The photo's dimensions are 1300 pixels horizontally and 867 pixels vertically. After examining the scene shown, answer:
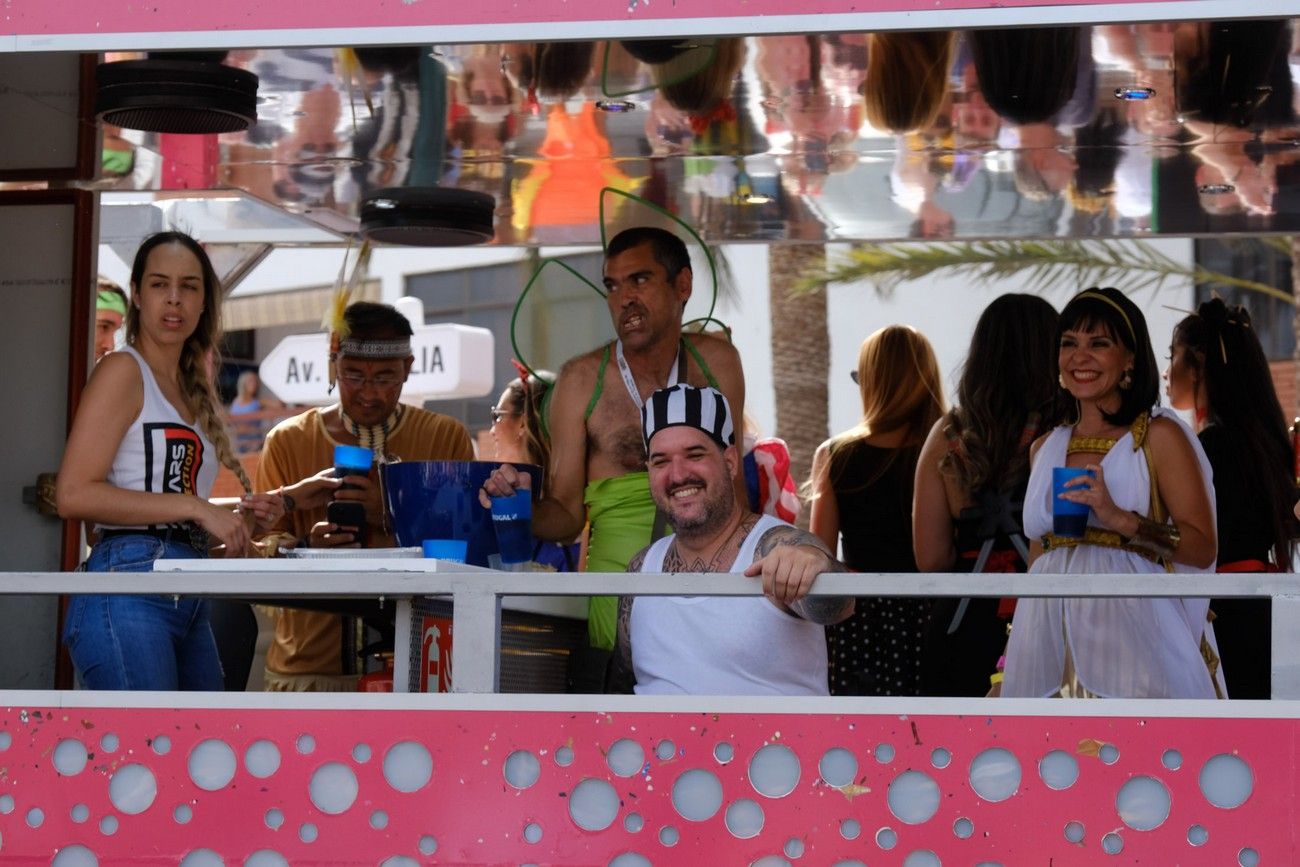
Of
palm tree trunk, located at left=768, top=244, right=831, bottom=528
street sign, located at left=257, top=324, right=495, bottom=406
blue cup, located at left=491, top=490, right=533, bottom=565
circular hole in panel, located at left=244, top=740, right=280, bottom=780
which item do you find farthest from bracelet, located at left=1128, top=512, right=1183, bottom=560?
street sign, located at left=257, top=324, right=495, bottom=406

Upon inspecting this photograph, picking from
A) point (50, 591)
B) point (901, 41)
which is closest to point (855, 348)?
point (901, 41)

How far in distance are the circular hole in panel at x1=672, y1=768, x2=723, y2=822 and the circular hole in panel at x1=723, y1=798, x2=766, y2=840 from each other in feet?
0.09

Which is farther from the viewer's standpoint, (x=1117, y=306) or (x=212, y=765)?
(x=1117, y=306)

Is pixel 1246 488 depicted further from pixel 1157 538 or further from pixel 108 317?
pixel 108 317

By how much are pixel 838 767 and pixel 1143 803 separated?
607 mm

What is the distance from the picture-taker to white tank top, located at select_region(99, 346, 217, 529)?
4441 mm

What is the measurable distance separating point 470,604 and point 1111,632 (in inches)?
68.8

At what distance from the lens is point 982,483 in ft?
17.6

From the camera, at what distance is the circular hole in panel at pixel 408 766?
380 cm

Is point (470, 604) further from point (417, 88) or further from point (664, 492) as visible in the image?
point (417, 88)

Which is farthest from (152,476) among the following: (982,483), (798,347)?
(798,347)

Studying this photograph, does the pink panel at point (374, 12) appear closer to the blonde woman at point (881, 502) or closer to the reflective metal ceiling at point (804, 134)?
the reflective metal ceiling at point (804, 134)

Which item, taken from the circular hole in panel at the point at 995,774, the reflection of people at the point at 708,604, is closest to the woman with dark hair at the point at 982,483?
the reflection of people at the point at 708,604

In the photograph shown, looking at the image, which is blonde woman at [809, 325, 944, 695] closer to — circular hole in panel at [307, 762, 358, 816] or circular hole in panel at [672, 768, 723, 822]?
circular hole in panel at [672, 768, 723, 822]
